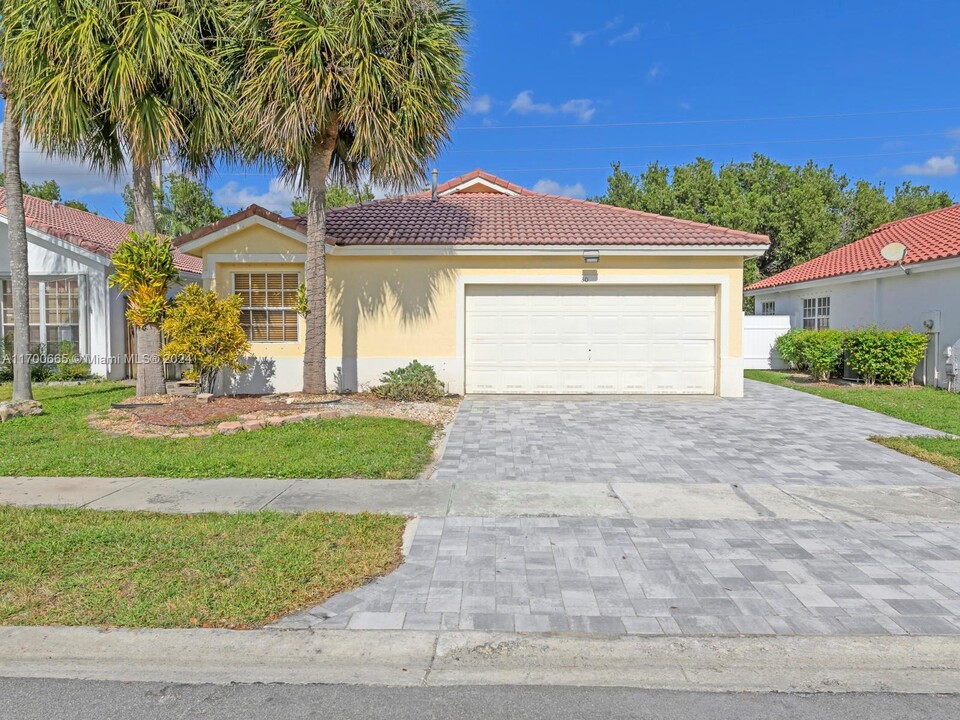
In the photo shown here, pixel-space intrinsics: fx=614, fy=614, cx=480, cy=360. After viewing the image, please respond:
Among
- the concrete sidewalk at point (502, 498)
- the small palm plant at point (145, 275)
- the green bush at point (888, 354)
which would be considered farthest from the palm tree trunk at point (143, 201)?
the green bush at point (888, 354)

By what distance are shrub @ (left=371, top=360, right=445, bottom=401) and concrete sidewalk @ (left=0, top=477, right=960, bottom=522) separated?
555 cm

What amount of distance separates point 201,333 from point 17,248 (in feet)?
13.2

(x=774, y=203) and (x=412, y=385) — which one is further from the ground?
(x=774, y=203)

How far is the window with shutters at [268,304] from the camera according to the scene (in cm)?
1283

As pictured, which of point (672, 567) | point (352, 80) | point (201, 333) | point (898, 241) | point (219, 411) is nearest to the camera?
point (672, 567)

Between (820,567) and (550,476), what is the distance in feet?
9.46

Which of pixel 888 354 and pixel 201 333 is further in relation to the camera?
pixel 888 354

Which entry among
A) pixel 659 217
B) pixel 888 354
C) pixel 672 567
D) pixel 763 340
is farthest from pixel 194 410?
pixel 763 340

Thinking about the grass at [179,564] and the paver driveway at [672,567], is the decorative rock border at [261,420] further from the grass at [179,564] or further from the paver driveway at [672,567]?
the grass at [179,564]

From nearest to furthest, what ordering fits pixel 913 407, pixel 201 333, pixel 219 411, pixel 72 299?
pixel 219 411, pixel 201 333, pixel 913 407, pixel 72 299

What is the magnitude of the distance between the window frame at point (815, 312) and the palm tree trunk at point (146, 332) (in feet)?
61.5

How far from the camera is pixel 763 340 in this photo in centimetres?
2012

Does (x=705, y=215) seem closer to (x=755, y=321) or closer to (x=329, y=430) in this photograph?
(x=755, y=321)

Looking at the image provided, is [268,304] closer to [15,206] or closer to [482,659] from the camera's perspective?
[15,206]
